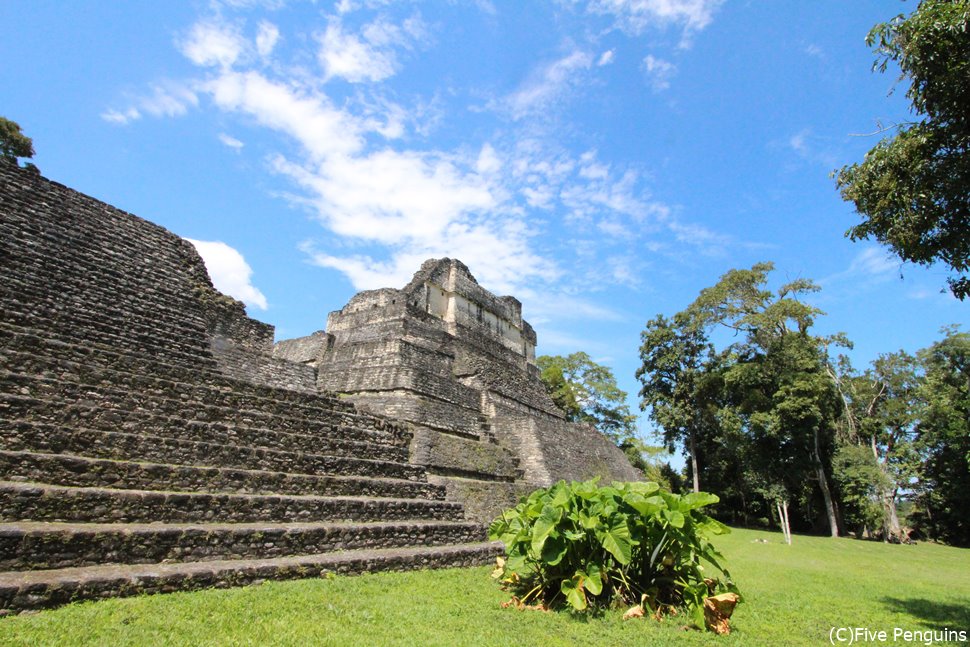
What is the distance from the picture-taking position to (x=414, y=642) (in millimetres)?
3574

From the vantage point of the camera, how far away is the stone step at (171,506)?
4.35m

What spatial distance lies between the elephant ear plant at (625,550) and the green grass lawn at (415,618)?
0.32m

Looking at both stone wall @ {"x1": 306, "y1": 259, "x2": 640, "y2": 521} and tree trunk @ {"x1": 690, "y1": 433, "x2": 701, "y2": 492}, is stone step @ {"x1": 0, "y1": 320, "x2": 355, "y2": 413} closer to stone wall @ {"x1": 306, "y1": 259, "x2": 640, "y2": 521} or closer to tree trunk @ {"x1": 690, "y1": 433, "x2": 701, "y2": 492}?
stone wall @ {"x1": 306, "y1": 259, "x2": 640, "y2": 521}

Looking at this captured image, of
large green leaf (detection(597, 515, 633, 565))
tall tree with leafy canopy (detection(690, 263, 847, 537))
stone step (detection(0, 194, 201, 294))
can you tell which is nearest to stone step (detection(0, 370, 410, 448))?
stone step (detection(0, 194, 201, 294))

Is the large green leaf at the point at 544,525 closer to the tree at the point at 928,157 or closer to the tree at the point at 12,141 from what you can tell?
the tree at the point at 928,157

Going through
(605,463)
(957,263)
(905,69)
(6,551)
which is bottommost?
(6,551)

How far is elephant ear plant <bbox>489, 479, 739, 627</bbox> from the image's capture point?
458 centimetres

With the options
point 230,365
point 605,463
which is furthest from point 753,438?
point 230,365

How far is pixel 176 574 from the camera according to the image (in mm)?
4309

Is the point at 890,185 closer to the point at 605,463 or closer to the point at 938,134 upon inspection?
the point at 938,134

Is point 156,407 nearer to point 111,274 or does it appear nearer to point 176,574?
point 176,574

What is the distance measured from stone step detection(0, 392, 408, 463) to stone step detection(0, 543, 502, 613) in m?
1.75

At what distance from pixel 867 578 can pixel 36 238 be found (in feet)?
45.8

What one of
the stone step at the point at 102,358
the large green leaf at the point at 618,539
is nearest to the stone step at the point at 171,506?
the stone step at the point at 102,358
